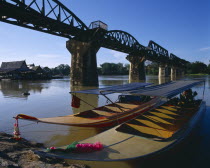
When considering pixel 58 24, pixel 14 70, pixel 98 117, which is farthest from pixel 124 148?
pixel 14 70

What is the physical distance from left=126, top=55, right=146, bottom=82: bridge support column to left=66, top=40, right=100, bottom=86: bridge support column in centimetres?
Result: 2714

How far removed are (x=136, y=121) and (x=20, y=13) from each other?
2165 centimetres

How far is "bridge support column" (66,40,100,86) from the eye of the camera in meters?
33.9

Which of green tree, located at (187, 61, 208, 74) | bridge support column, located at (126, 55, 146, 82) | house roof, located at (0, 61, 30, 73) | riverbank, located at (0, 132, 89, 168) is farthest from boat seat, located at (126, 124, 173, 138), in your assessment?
green tree, located at (187, 61, 208, 74)

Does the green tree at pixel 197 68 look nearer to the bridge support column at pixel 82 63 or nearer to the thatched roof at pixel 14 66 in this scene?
the thatched roof at pixel 14 66

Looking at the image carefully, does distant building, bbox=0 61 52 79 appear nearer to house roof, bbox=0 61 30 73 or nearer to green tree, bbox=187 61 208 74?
house roof, bbox=0 61 30 73

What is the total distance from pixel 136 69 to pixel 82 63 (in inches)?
1192

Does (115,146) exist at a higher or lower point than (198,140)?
higher

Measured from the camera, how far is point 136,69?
2359 inches

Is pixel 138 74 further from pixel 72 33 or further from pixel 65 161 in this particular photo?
pixel 65 161

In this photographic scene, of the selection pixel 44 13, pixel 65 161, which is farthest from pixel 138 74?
pixel 65 161

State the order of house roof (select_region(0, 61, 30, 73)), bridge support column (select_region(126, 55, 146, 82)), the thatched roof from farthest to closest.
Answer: the thatched roof
house roof (select_region(0, 61, 30, 73))
bridge support column (select_region(126, 55, 146, 82))

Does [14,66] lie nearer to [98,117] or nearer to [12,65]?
[12,65]

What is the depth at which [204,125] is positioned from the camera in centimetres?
1034
